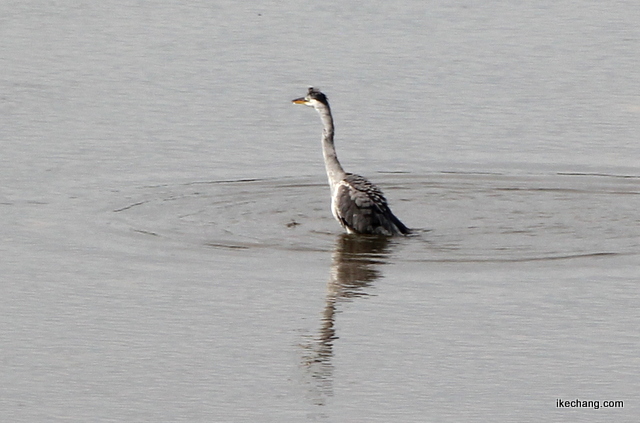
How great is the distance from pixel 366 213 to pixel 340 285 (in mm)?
1984

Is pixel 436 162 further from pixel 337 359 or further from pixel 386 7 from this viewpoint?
pixel 386 7

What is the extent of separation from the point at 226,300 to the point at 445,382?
2.36 meters

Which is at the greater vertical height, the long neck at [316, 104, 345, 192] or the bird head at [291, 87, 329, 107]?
the bird head at [291, 87, 329, 107]

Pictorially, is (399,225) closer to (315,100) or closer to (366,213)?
(366,213)

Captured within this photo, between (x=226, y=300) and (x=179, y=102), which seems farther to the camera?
(x=179, y=102)

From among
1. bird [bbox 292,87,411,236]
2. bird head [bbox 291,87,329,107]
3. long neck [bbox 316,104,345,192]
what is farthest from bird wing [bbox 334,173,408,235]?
bird head [bbox 291,87,329,107]

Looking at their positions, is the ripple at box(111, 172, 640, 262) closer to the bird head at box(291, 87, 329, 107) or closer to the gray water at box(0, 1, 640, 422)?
the gray water at box(0, 1, 640, 422)

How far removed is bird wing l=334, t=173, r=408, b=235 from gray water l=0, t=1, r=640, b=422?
0.46 ft

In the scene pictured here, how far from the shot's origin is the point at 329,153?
13.9 m

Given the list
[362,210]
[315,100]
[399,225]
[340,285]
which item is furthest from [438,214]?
[340,285]

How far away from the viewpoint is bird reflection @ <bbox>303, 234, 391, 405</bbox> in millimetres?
8945

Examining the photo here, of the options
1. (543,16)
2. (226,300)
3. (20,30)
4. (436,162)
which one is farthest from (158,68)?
(226,300)

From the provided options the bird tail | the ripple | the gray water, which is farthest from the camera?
the bird tail

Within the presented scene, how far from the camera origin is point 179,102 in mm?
17906
